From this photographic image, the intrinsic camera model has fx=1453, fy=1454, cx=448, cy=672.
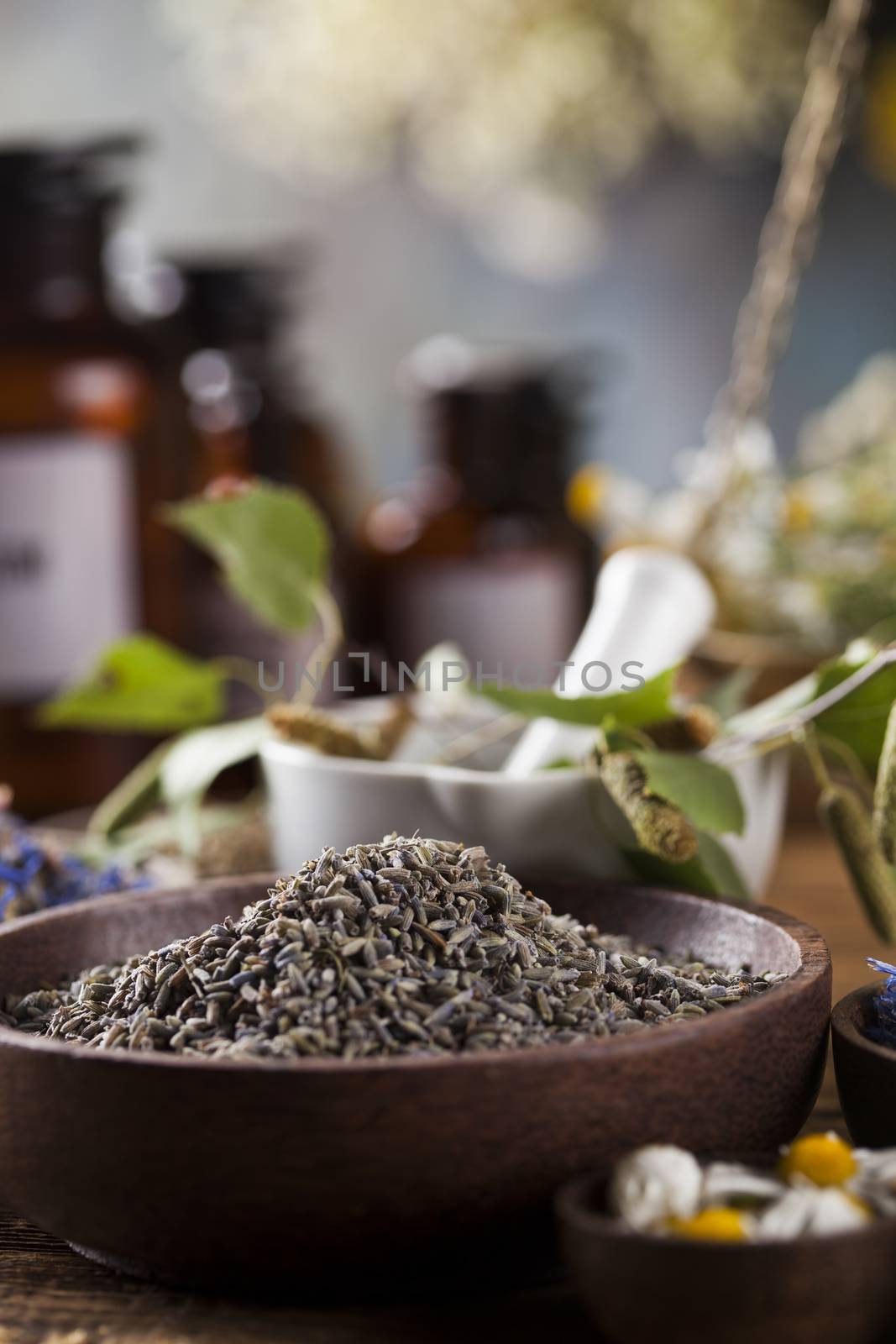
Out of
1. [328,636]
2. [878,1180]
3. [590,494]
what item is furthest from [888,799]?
[590,494]

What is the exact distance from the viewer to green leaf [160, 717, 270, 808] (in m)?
0.71

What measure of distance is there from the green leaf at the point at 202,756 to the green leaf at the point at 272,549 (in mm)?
59

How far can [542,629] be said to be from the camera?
4.20ft

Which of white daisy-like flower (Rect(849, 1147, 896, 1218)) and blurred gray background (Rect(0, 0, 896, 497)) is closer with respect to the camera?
white daisy-like flower (Rect(849, 1147, 896, 1218))

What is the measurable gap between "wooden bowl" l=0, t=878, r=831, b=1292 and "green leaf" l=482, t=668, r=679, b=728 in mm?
221

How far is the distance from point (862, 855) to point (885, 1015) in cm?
15

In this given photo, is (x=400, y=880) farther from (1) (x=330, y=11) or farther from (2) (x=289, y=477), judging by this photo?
(1) (x=330, y=11)

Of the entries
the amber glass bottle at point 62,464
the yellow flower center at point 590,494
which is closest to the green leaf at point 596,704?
the yellow flower center at point 590,494

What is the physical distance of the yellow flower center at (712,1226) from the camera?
1.05 ft

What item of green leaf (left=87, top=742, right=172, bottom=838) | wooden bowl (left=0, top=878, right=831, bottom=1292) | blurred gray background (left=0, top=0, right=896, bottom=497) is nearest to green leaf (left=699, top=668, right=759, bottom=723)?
green leaf (left=87, top=742, right=172, bottom=838)

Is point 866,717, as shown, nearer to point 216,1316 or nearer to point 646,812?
point 646,812

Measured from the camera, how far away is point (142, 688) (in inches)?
30.5

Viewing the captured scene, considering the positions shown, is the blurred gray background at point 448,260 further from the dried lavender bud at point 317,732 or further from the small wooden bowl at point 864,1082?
the small wooden bowl at point 864,1082

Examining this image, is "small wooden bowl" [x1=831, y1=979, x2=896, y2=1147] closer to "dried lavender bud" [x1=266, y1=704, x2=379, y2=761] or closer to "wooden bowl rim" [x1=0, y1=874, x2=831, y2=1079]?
"wooden bowl rim" [x1=0, y1=874, x2=831, y2=1079]
